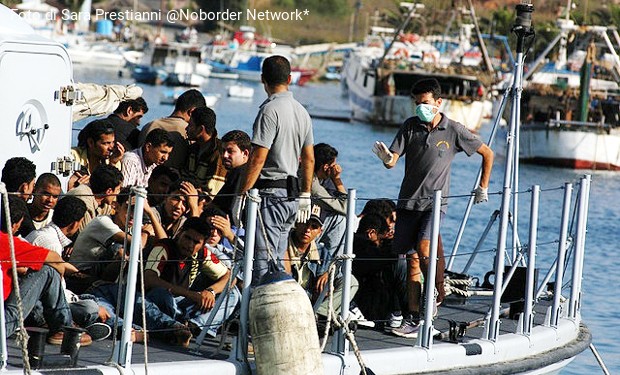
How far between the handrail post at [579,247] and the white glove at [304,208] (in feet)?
7.13

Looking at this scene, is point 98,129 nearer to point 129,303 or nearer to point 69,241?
point 69,241

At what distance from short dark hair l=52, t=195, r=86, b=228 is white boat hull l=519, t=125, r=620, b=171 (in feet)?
120

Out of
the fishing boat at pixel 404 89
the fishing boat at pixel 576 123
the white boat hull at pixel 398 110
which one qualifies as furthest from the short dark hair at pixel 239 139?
the fishing boat at pixel 404 89

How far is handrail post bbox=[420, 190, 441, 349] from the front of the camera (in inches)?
326

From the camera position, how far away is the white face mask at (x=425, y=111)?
29.2 ft

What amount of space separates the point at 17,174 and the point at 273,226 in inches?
61.8

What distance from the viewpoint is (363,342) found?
8.65m

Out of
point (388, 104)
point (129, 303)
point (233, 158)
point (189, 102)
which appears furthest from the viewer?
point (388, 104)

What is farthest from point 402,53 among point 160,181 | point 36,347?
point 36,347

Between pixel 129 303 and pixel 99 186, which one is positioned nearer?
pixel 129 303

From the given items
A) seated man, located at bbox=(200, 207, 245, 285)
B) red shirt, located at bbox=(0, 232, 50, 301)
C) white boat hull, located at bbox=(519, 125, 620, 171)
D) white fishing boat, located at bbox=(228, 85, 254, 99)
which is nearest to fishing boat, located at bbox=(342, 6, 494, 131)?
white fishing boat, located at bbox=(228, 85, 254, 99)

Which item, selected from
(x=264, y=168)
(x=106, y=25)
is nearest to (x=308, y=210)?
(x=264, y=168)

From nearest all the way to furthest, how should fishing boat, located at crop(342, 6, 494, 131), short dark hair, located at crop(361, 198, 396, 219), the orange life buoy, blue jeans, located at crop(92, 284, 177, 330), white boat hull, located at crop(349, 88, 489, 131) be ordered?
blue jeans, located at crop(92, 284, 177, 330), short dark hair, located at crop(361, 198, 396, 219), white boat hull, located at crop(349, 88, 489, 131), fishing boat, located at crop(342, 6, 494, 131), the orange life buoy

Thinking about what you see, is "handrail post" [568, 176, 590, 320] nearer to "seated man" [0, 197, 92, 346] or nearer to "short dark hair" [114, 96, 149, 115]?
"short dark hair" [114, 96, 149, 115]
